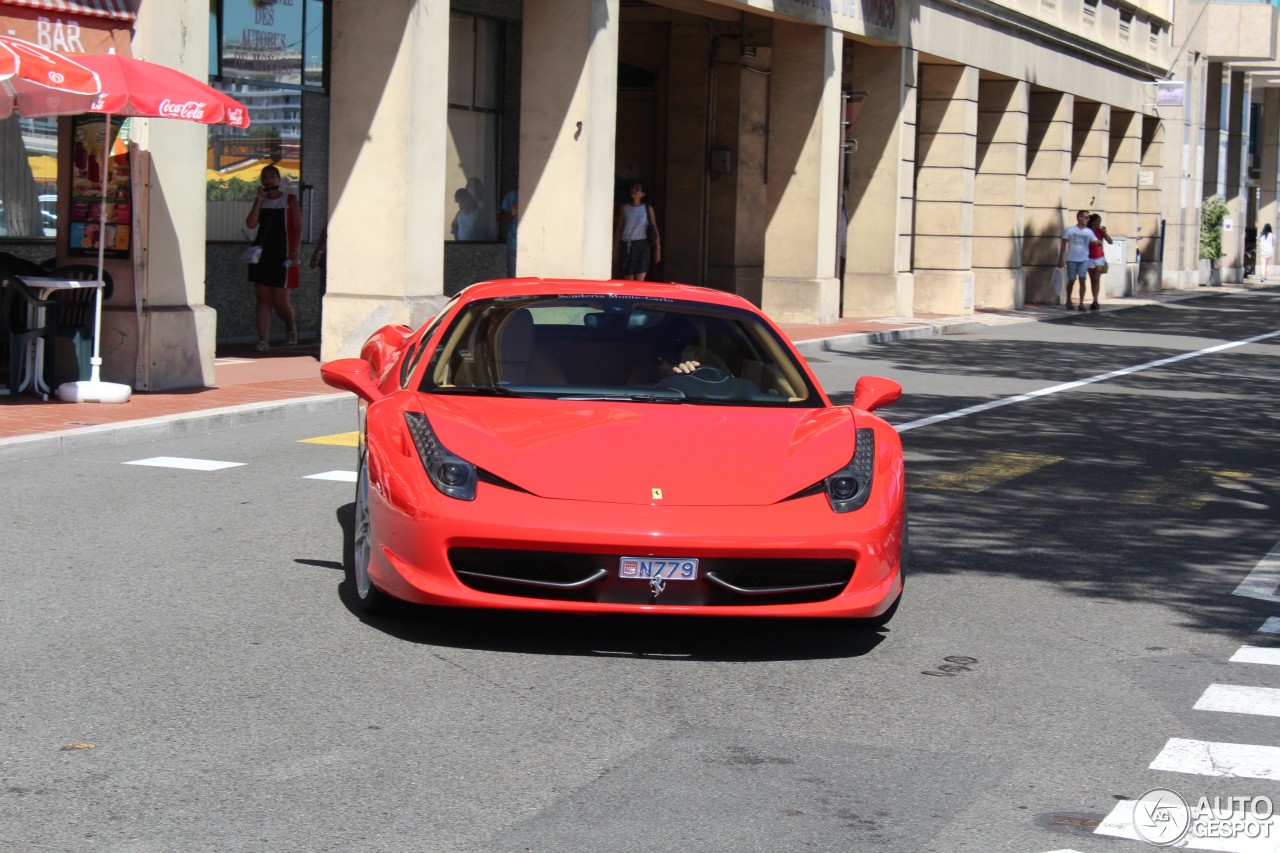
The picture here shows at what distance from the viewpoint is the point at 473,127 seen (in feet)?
79.7

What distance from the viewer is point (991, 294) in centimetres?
3562

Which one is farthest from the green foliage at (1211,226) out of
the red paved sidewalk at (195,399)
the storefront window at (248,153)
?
the red paved sidewalk at (195,399)

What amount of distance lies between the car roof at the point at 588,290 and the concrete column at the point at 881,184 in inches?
863

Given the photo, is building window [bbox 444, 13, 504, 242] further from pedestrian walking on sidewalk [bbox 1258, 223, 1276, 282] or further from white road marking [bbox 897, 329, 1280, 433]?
pedestrian walking on sidewalk [bbox 1258, 223, 1276, 282]

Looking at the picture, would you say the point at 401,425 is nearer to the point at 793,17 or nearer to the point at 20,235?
the point at 20,235

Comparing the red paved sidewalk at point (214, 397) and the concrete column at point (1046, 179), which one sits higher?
the concrete column at point (1046, 179)

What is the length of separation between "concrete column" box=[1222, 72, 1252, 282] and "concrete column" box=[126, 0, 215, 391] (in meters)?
45.4

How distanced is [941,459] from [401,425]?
6377 mm

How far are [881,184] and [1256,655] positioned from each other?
77.6 feet

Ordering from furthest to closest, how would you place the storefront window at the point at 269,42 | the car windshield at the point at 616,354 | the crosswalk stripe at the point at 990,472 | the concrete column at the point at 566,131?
the concrete column at the point at 566,131 → the storefront window at the point at 269,42 → the crosswalk stripe at the point at 990,472 → the car windshield at the point at 616,354

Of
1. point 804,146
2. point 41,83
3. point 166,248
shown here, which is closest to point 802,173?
point 804,146

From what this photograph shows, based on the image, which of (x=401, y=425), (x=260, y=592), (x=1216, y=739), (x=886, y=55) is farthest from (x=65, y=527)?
(x=886, y=55)

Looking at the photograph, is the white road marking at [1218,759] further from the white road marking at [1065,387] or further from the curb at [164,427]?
the white road marking at [1065,387]

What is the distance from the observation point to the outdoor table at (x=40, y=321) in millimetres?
13828
